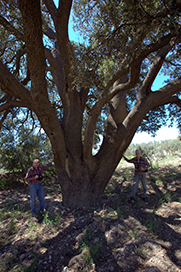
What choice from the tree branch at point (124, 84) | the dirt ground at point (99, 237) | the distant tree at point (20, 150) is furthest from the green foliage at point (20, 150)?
the tree branch at point (124, 84)

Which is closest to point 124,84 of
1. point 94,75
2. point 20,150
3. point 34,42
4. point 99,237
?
point 94,75

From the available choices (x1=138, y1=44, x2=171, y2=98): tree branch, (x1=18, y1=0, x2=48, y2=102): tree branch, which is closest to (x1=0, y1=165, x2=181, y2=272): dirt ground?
(x1=18, y1=0, x2=48, y2=102): tree branch

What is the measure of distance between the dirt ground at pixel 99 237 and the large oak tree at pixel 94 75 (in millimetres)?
830

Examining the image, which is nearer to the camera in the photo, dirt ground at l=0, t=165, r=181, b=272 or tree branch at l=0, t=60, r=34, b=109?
dirt ground at l=0, t=165, r=181, b=272

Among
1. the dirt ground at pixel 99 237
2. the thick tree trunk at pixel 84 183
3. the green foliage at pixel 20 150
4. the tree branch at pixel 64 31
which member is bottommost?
the dirt ground at pixel 99 237

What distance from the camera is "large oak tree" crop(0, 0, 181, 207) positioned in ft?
10.7

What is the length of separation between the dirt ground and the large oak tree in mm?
830

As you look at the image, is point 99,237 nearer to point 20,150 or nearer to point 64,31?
point 64,31

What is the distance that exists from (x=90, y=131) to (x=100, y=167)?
113 centimetres

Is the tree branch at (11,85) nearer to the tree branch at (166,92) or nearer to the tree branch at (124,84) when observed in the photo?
the tree branch at (124,84)

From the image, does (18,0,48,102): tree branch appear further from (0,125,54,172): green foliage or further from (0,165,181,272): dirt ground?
(0,125,54,172): green foliage

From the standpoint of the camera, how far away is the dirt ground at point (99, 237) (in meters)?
2.63

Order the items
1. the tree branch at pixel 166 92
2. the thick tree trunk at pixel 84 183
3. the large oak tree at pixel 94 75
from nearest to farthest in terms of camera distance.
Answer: the large oak tree at pixel 94 75 < the tree branch at pixel 166 92 < the thick tree trunk at pixel 84 183

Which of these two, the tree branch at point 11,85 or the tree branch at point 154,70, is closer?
the tree branch at point 11,85
